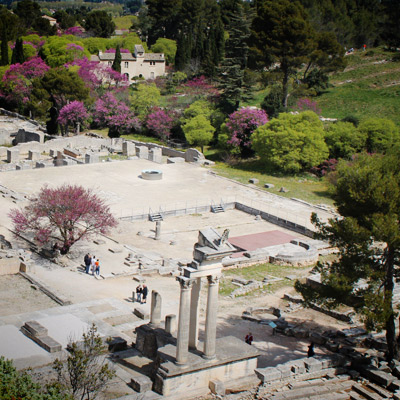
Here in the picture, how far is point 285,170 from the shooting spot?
2461 inches

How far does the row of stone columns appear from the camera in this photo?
2228 centimetres

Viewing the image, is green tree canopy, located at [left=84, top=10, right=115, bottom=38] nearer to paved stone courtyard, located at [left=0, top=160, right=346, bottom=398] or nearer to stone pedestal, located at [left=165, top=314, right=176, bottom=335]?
paved stone courtyard, located at [left=0, top=160, right=346, bottom=398]

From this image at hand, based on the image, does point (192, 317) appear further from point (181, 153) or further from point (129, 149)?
point (129, 149)

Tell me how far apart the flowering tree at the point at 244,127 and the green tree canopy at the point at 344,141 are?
6.73 metres

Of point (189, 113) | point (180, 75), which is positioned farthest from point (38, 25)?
point (189, 113)

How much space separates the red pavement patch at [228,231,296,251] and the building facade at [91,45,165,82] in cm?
6457

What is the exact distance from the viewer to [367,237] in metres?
25.2

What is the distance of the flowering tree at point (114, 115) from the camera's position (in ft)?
252

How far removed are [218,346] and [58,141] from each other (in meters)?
49.2

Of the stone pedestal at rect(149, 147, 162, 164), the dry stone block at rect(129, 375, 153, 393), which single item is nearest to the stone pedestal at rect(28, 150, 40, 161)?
the stone pedestal at rect(149, 147, 162, 164)

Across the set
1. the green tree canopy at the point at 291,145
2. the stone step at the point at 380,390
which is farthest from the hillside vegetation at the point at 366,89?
the stone step at the point at 380,390

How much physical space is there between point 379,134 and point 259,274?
28.6 metres

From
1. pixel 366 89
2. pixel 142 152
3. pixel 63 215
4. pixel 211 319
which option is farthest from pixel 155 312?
pixel 366 89

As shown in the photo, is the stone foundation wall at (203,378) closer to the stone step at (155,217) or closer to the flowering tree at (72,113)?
the stone step at (155,217)
